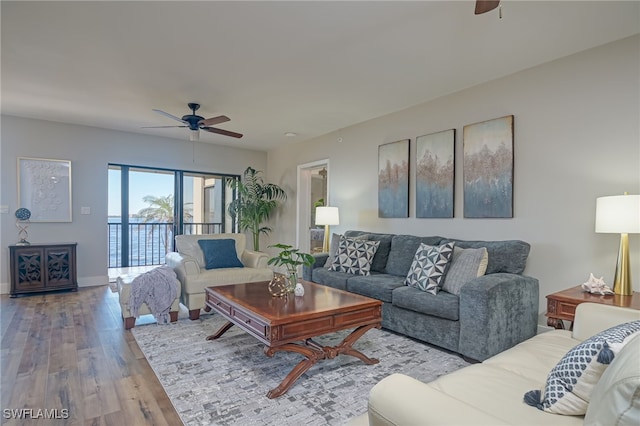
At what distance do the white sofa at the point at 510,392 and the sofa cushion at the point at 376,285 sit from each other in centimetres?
153

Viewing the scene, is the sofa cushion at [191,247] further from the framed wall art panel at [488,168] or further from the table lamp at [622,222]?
the table lamp at [622,222]

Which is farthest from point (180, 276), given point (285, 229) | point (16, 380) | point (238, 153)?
point (238, 153)

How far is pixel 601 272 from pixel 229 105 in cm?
423

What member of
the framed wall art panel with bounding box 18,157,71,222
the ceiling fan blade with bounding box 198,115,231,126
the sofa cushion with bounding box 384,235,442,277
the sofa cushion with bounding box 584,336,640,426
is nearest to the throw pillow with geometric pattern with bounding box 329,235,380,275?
the sofa cushion with bounding box 384,235,442,277

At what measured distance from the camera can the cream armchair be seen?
3766 mm

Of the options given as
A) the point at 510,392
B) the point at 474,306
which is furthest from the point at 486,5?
the point at 474,306

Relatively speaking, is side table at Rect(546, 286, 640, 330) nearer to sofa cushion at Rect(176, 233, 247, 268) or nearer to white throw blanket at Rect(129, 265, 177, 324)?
white throw blanket at Rect(129, 265, 177, 324)

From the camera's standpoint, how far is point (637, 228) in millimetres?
2311

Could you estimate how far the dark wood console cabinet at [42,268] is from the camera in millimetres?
4637

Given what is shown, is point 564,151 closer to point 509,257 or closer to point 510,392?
point 509,257

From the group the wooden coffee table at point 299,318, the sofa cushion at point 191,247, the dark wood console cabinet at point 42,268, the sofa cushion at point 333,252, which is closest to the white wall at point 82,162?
the dark wood console cabinet at point 42,268

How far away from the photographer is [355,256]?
408cm

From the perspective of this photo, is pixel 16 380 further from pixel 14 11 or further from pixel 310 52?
pixel 310 52

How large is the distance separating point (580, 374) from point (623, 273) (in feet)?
6.13
